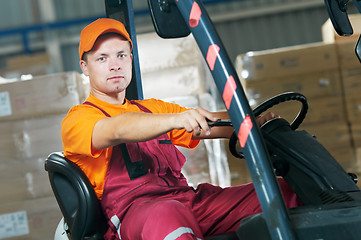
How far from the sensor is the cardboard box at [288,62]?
163 inches

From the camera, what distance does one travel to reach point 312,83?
416 centimetres

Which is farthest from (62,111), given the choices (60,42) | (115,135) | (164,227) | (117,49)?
(60,42)

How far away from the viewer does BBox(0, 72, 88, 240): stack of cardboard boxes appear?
354 cm

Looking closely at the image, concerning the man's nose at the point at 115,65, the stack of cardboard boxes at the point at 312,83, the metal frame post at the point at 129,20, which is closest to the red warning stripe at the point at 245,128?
the man's nose at the point at 115,65

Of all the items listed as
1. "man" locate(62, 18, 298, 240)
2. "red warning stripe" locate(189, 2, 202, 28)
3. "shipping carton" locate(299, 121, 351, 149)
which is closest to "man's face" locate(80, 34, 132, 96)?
"man" locate(62, 18, 298, 240)

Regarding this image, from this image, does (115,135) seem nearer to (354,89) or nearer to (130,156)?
(130,156)

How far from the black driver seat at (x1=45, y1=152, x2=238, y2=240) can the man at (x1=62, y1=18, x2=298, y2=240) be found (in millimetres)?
39

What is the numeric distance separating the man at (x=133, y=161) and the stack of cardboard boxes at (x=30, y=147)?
1.76 meters

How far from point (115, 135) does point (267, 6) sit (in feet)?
26.4

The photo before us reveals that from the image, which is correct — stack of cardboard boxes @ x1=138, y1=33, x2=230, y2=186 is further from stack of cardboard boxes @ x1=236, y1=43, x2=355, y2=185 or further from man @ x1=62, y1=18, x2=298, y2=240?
man @ x1=62, y1=18, x2=298, y2=240

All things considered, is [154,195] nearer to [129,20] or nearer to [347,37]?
[129,20]

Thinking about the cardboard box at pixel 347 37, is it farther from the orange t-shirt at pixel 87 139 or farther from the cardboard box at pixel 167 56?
the orange t-shirt at pixel 87 139

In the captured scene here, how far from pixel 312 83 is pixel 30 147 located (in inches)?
90.0

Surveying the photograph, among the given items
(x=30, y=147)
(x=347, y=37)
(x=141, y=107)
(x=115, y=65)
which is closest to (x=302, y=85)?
(x=347, y=37)
